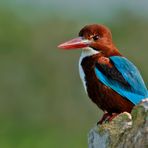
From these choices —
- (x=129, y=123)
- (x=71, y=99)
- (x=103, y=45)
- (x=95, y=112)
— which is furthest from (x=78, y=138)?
(x=129, y=123)

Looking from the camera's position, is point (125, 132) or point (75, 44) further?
point (75, 44)

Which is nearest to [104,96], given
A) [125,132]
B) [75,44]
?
[75,44]

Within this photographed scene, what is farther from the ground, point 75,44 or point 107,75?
point 75,44

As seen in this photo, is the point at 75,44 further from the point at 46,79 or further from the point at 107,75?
the point at 46,79

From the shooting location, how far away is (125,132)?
5.57 meters

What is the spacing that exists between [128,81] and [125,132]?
191cm

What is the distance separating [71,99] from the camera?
19.3m

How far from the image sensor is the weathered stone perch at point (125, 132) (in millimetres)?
5336

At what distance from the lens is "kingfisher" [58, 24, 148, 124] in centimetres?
741

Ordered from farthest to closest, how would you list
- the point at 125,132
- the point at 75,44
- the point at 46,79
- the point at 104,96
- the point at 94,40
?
the point at 46,79, the point at 94,40, the point at 75,44, the point at 104,96, the point at 125,132

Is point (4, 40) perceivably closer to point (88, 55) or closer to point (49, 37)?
point (49, 37)

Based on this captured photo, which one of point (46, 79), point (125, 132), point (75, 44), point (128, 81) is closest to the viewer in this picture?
point (125, 132)

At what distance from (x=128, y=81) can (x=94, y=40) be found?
0.61 meters

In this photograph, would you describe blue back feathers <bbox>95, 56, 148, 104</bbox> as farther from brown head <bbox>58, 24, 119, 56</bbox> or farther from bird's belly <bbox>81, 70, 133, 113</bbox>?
brown head <bbox>58, 24, 119, 56</bbox>
